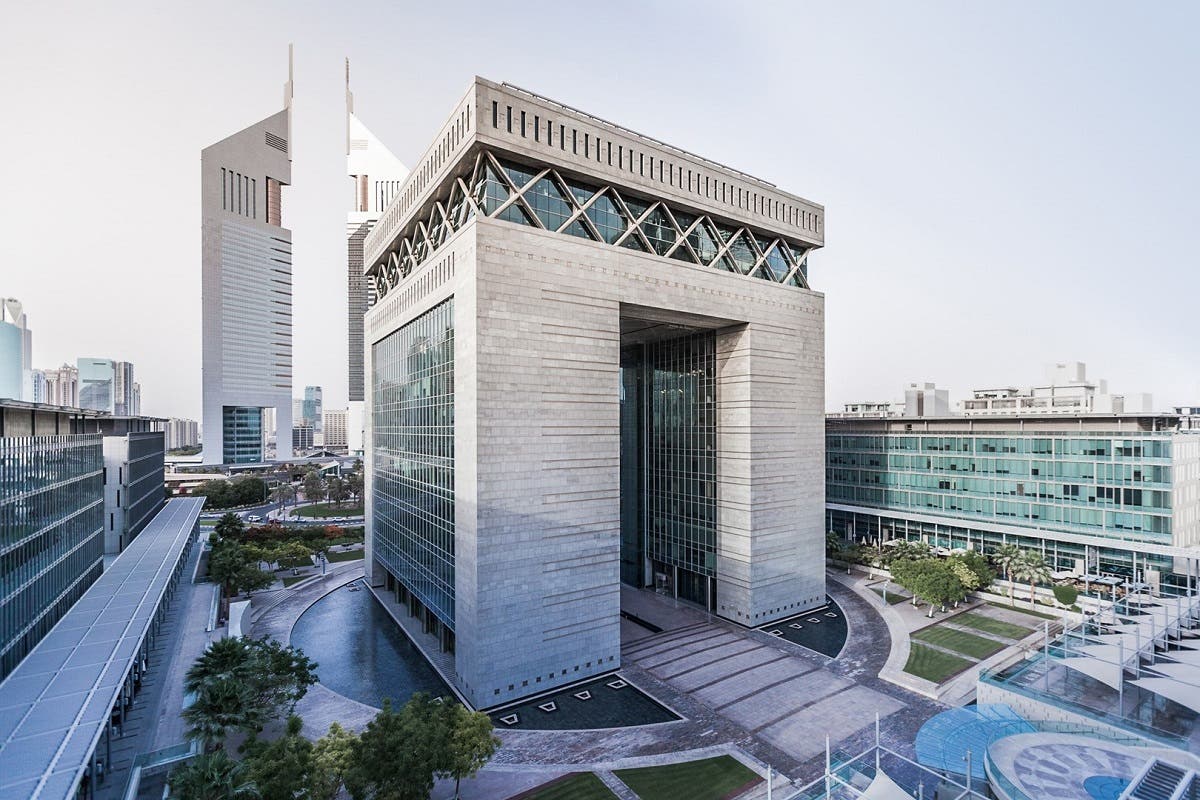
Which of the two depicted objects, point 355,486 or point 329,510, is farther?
point 355,486

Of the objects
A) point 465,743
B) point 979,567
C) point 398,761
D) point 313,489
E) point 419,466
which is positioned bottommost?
point 313,489

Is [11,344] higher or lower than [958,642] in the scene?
higher

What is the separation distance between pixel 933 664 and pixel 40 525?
179 feet

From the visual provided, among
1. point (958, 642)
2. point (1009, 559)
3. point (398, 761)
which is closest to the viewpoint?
point (398, 761)

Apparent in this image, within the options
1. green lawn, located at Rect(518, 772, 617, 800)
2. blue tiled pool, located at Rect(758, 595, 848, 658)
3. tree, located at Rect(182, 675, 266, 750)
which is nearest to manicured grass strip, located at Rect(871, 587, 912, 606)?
blue tiled pool, located at Rect(758, 595, 848, 658)

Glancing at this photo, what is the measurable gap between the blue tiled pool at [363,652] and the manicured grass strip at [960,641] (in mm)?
34820

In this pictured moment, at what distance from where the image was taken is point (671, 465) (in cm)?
4988

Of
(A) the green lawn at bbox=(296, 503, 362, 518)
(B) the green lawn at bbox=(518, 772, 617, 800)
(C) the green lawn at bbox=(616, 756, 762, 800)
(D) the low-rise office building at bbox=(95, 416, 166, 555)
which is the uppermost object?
(D) the low-rise office building at bbox=(95, 416, 166, 555)

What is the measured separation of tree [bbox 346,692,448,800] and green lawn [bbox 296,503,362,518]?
93.4m

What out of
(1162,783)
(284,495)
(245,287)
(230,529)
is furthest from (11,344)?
(1162,783)

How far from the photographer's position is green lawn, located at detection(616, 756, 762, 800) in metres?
23.7

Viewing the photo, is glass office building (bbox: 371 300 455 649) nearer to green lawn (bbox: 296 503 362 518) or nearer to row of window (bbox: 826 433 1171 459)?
row of window (bbox: 826 433 1171 459)

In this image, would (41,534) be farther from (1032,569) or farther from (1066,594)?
(1066,594)

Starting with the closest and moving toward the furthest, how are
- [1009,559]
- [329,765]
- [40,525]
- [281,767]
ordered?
[281,767] < [329,765] < [40,525] < [1009,559]
